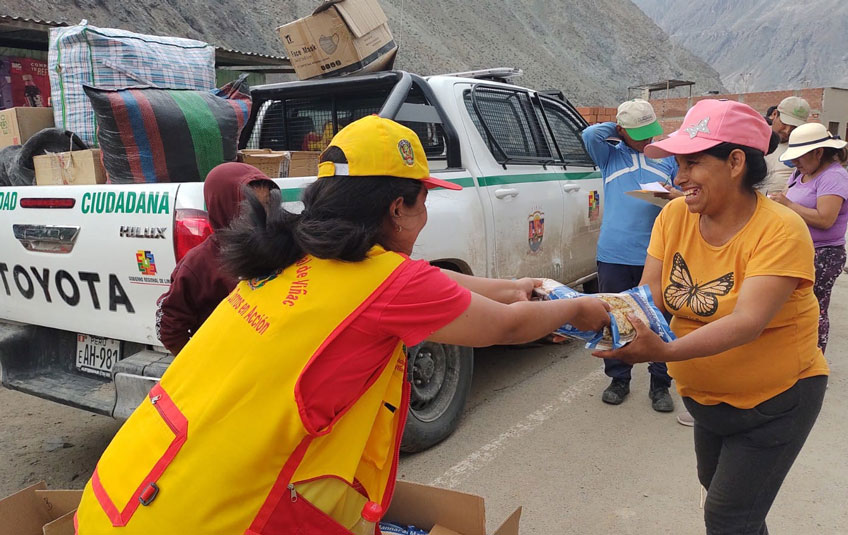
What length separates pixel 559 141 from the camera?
5371 millimetres

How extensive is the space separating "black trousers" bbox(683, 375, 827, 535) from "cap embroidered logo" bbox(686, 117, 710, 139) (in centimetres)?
81

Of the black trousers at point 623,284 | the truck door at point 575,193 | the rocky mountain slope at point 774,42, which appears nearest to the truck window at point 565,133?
the truck door at point 575,193

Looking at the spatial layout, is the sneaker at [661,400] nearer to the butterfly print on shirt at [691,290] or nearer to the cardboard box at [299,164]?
the butterfly print on shirt at [691,290]

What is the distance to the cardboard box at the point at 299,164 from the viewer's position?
3.93 metres

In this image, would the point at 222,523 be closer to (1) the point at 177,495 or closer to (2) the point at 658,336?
(1) the point at 177,495

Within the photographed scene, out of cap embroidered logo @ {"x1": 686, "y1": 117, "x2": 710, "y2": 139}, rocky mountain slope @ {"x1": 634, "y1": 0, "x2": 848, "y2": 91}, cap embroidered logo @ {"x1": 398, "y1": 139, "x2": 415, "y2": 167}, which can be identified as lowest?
→ rocky mountain slope @ {"x1": 634, "y1": 0, "x2": 848, "y2": 91}

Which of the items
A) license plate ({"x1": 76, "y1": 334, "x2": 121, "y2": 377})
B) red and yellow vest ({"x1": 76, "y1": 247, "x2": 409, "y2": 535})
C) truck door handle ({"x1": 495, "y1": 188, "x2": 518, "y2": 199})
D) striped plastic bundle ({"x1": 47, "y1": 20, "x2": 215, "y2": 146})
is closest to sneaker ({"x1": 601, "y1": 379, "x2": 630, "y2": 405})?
truck door handle ({"x1": 495, "y1": 188, "x2": 518, "y2": 199})

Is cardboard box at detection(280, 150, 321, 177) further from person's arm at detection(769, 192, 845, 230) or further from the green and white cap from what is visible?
person's arm at detection(769, 192, 845, 230)

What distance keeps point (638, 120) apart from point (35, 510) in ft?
12.4

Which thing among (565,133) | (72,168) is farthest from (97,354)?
(565,133)

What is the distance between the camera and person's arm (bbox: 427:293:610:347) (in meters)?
1.56

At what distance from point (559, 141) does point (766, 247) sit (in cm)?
359

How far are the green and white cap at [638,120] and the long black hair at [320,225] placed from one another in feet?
10.1

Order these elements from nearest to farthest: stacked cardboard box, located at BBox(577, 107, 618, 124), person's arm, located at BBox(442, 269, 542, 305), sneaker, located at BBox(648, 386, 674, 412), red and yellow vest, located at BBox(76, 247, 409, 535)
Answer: red and yellow vest, located at BBox(76, 247, 409, 535) < person's arm, located at BBox(442, 269, 542, 305) < sneaker, located at BBox(648, 386, 674, 412) < stacked cardboard box, located at BBox(577, 107, 618, 124)
